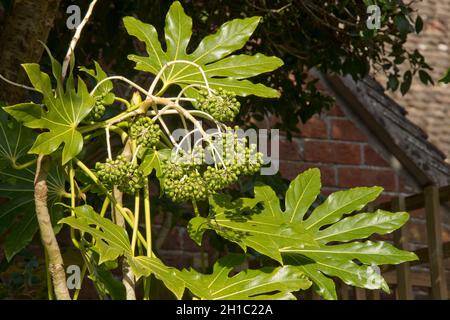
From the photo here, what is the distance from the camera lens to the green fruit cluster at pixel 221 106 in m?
1.68

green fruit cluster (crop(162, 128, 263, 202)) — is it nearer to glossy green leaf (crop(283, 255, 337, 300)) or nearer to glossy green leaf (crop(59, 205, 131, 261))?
glossy green leaf (crop(59, 205, 131, 261))

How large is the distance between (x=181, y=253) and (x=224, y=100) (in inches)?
129

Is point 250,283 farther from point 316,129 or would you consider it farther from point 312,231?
point 316,129

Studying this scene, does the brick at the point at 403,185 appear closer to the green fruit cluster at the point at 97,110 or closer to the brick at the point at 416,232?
the brick at the point at 416,232

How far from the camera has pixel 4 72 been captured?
2.58 m

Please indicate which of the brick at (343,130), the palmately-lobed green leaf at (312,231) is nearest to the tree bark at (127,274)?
the palmately-lobed green leaf at (312,231)

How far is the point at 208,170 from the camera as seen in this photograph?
5.35ft

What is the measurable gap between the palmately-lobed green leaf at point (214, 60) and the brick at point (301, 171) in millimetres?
3240

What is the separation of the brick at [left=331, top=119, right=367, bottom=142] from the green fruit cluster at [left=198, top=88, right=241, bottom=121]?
377cm

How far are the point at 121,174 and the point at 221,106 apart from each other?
0.61 ft

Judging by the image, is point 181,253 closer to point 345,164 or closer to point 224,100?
point 345,164

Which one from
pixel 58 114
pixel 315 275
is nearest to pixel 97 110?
pixel 58 114

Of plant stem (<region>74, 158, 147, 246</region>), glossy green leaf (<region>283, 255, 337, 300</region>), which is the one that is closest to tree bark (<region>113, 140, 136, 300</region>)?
plant stem (<region>74, 158, 147, 246</region>)
